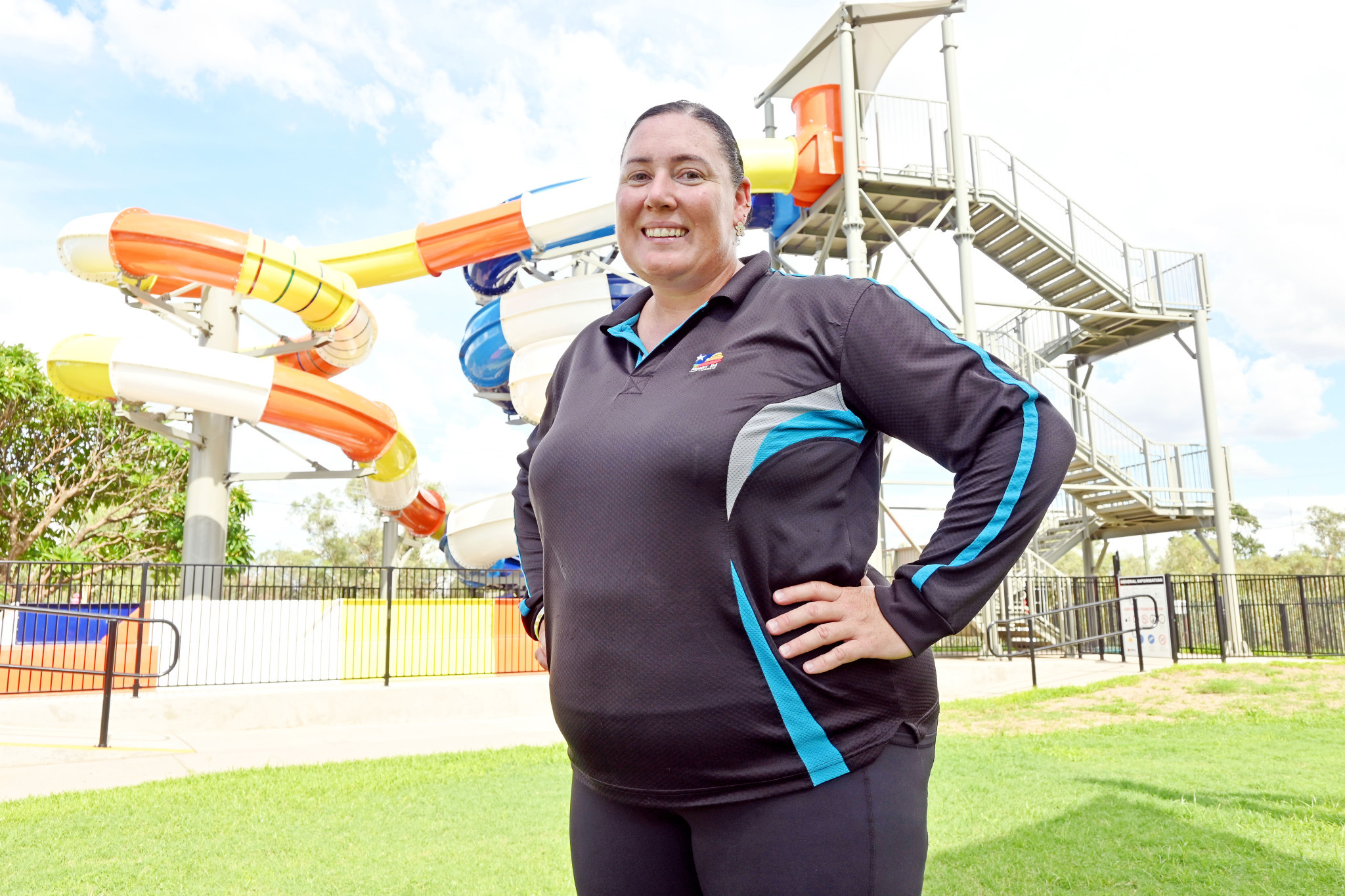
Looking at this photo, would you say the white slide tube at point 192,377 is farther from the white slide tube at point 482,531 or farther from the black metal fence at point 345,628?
the white slide tube at point 482,531

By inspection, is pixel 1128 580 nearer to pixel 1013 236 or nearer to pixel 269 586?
pixel 1013 236

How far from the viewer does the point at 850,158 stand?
573 inches

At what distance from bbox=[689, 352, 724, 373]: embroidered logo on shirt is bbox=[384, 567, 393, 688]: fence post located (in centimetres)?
1070

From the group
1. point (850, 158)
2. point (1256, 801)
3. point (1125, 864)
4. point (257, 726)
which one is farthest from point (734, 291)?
point (850, 158)

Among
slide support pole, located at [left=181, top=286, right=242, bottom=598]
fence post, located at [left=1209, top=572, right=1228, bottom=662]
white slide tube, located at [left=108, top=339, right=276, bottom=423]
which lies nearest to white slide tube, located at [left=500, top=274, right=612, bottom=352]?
white slide tube, located at [left=108, top=339, right=276, bottom=423]

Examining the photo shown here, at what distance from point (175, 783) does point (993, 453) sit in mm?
6906

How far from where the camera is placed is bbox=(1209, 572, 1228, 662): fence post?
14.5m

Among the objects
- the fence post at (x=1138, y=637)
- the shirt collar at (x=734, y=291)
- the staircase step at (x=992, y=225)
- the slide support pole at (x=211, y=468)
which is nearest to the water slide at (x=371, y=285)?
the slide support pole at (x=211, y=468)

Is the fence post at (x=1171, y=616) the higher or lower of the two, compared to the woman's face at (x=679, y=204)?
lower

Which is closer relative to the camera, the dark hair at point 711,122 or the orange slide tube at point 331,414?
the dark hair at point 711,122

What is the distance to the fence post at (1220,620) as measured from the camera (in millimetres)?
14469

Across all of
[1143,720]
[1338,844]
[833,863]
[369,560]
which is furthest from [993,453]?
[369,560]

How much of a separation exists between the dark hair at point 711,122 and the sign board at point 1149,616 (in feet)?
49.2

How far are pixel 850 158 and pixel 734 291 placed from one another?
13.9 m
